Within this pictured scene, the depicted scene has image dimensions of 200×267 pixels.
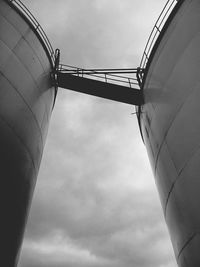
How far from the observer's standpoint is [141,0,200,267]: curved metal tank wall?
5.77 metres

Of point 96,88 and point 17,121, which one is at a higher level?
point 96,88

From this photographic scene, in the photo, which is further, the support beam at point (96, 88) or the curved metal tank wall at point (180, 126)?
the support beam at point (96, 88)

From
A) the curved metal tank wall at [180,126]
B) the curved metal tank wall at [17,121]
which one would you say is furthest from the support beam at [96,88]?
the curved metal tank wall at [180,126]

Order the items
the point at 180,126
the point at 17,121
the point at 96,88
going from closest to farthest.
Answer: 1. the point at 180,126
2. the point at 17,121
3. the point at 96,88

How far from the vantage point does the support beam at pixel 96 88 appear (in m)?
12.1

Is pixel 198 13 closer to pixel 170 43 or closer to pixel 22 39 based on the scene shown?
pixel 170 43

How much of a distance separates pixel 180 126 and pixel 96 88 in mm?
7047

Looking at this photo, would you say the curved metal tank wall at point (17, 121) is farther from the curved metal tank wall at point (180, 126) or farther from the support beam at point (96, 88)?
the curved metal tank wall at point (180, 126)

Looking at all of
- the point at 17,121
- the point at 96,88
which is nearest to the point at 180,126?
the point at 17,121

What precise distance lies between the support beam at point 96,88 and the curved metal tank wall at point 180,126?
11.4ft

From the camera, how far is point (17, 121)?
7203mm

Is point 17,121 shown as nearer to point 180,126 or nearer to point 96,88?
point 180,126

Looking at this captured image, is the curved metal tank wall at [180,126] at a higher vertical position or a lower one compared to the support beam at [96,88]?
lower

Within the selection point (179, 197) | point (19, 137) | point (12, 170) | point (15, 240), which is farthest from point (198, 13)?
point (15, 240)
